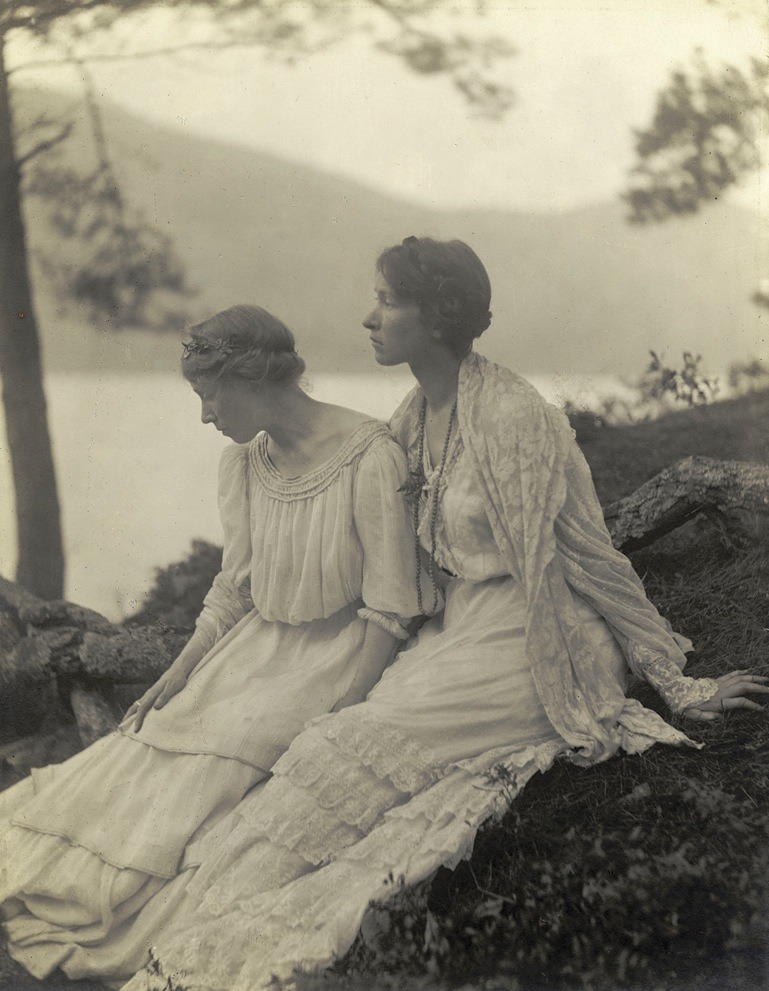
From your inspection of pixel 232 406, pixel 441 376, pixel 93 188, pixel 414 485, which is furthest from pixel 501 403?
pixel 93 188

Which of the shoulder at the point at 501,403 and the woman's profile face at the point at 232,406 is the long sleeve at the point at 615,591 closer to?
the shoulder at the point at 501,403

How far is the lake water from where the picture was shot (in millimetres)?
3748

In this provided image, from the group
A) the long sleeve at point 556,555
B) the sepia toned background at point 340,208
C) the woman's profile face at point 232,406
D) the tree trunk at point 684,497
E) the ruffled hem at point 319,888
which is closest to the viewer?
the ruffled hem at point 319,888

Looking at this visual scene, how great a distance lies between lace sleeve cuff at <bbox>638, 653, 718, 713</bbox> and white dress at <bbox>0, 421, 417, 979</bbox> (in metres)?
0.77

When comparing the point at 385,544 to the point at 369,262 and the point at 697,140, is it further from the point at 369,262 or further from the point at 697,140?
the point at 697,140

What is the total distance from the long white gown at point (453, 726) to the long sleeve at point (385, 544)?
3.2 inches

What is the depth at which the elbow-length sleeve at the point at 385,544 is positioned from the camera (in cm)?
348

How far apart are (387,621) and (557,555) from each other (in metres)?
0.57

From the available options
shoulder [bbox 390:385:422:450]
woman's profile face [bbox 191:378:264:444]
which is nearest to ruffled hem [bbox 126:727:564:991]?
shoulder [bbox 390:385:422:450]

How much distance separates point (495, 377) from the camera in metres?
3.52

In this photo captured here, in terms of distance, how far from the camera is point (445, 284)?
355 centimetres

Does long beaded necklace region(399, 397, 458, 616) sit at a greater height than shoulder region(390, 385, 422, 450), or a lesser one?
lesser

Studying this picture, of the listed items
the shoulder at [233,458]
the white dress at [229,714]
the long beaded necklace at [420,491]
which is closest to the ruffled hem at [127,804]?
the white dress at [229,714]

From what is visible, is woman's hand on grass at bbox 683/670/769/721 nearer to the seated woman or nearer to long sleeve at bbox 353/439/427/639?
the seated woman
